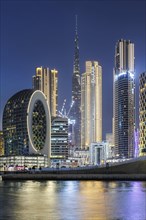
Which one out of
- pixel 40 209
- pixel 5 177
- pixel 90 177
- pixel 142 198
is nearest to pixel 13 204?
pixel 40 209

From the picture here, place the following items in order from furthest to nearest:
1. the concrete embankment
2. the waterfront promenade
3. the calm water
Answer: the waterfront promenade < the concrete embankment < the calm water

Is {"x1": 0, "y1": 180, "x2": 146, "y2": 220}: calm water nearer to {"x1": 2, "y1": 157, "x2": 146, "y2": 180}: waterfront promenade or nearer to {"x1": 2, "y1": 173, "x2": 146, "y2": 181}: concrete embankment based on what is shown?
{"x1": 2, "y1": 173, "x2": 146, "y2": 181}: concrete embankment

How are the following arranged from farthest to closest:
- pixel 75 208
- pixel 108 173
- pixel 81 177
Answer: pixel 108 173 < pixel 81 177 < pixel 75 208

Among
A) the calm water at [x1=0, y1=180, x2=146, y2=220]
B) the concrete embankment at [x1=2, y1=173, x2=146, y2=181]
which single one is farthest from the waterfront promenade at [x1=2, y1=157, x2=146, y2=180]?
the calm water at [x1=0, y1=180, x2=146, y2=220]

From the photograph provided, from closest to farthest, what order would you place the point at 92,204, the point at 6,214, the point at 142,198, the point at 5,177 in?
the point at 6,214 < the point at 92,204 < the point at 142,198 < the point at 5,177

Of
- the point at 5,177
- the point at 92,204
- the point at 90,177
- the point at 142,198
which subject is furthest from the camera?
the point at 5,177

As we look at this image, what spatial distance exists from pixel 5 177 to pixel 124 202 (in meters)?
84.3

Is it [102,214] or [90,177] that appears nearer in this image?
[102,214]

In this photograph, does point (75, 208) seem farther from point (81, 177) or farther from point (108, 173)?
point (108, 173)

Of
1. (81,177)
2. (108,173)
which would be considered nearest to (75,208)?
(81,177)

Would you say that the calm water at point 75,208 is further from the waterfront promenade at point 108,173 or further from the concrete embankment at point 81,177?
the waterfront promenade at point 108,173

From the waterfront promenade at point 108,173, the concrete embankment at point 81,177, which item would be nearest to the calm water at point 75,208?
the concrete embankment at point 81,177

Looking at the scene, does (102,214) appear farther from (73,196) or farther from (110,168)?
(110,168)

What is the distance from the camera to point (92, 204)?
55.6 metres
